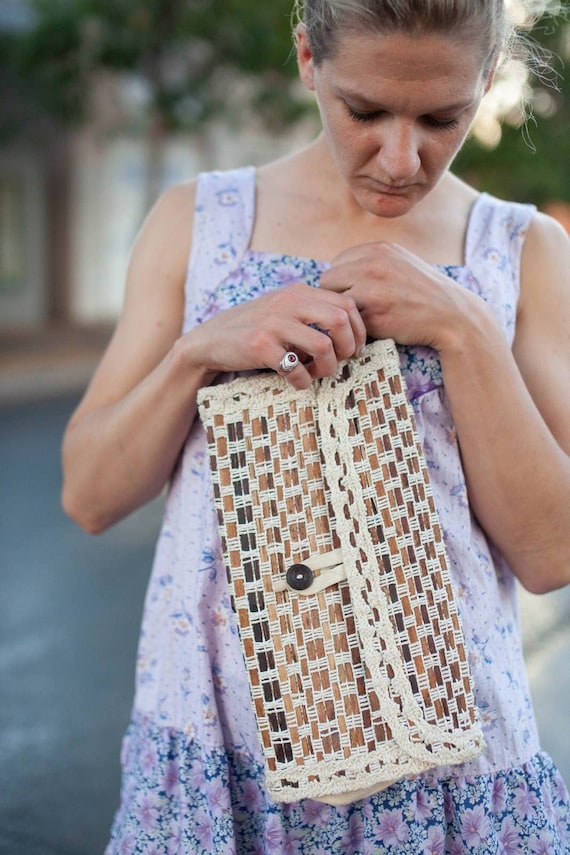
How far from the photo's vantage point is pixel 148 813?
5.41 ft

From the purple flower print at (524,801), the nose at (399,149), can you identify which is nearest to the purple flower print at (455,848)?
the purple flower print at (524,801)

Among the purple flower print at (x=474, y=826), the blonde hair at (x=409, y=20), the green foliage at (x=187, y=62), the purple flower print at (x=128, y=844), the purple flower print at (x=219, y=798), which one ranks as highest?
the green foliage at (x=187, y=62)

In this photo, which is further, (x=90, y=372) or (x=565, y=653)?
(x=90, y=372)

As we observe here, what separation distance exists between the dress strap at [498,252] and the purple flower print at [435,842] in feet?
2.38

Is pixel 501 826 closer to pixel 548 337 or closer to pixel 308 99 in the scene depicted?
pixel 548 337

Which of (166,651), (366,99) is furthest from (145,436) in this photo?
(366,99)

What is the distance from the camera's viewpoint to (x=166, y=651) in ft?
5.68

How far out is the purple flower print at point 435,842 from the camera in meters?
1.50

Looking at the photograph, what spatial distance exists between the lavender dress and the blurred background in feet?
1.69

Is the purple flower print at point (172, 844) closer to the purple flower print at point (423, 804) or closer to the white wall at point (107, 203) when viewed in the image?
the purple flower print at point (423, 804)

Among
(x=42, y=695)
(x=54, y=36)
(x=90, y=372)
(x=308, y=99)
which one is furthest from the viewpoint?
(x=308, y=99)

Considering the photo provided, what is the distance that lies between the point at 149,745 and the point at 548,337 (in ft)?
2.90

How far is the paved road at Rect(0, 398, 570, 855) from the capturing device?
363 centimetres

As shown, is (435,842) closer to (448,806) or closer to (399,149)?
(448,806)
